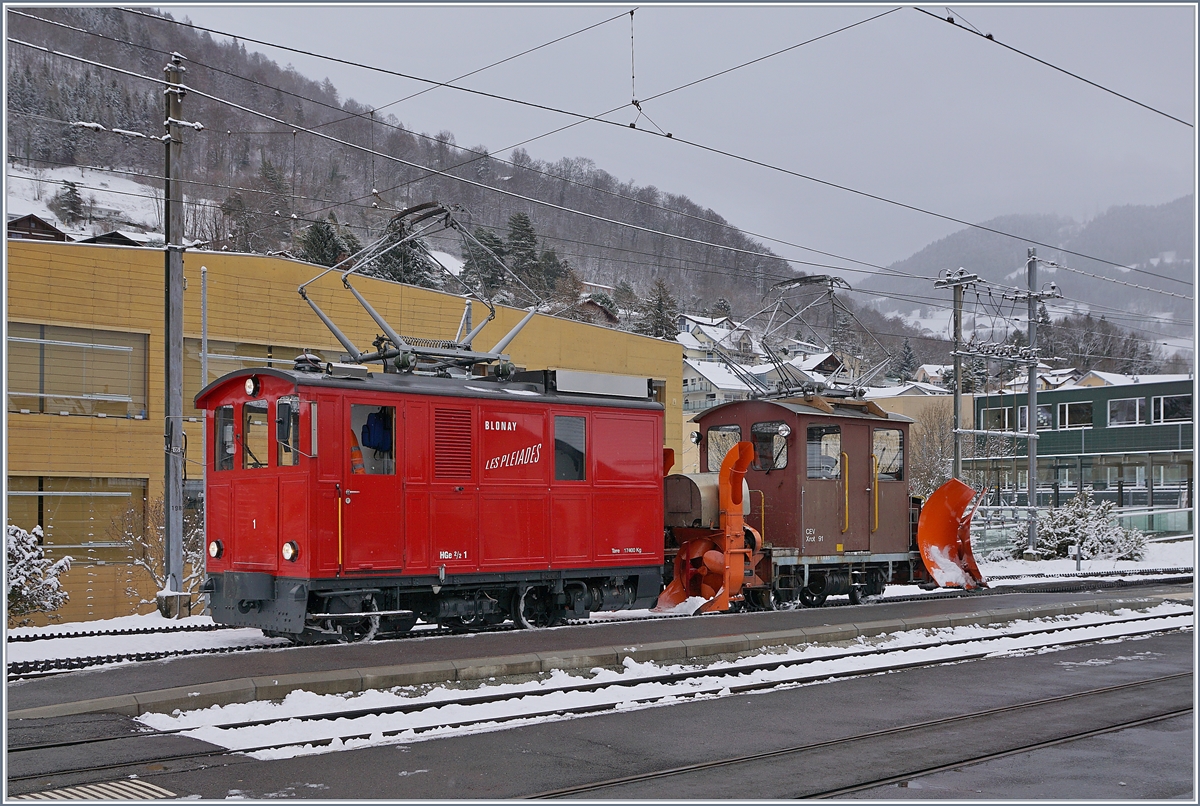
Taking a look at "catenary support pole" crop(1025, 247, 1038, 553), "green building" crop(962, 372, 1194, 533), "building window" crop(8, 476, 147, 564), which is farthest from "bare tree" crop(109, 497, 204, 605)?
"green building" crop(962, 372, 1194, 533)

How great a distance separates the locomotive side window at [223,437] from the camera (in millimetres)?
14023

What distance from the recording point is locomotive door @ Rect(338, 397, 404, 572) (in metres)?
12.9

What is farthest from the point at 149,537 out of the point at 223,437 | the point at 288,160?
the point at 288,160

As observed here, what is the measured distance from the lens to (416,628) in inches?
607

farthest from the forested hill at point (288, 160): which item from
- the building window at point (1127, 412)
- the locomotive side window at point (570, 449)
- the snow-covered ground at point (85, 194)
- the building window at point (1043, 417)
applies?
the locomotive side window at point (570, 449)

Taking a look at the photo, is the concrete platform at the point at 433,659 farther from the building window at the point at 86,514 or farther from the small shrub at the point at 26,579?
the building window at the point at 86,514

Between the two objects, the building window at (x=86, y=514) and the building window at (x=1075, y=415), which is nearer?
the building window at (x=86, y=514)

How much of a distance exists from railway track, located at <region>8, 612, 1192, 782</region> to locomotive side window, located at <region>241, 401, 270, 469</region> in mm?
4870

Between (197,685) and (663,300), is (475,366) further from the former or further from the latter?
(663,300)

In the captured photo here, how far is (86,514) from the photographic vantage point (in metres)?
27.2

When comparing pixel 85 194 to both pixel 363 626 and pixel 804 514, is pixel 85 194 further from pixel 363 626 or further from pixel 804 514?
pixel 363 626

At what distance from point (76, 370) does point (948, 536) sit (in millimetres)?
20360

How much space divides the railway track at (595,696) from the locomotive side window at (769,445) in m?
4.70

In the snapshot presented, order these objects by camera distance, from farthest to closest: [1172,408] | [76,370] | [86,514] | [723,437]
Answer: [1172,408] → [86,514] → [76,370] → [723,437]
